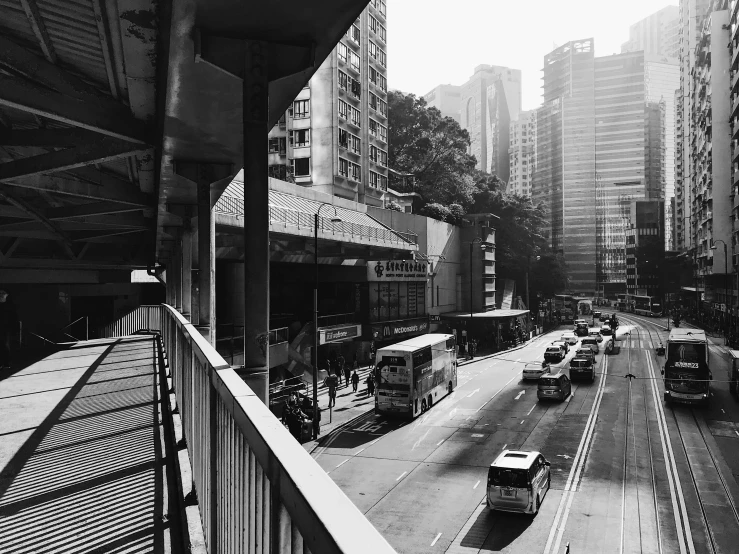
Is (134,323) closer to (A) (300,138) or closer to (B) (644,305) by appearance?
(A) (300,138)

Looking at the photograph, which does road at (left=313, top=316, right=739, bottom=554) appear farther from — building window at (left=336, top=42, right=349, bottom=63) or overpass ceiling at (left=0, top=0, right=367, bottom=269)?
building window at (left=336, top=42, right=349, bottom=63)

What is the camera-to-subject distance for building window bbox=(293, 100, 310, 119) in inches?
2245

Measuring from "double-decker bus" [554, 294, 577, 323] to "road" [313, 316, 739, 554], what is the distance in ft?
207

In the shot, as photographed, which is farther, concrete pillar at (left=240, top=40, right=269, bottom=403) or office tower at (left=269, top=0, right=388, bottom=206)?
office tower at (left=269, top=0, right=388, bottom=206)

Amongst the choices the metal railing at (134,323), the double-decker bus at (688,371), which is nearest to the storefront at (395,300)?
the metal railing at (134,323)

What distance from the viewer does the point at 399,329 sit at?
5009cm

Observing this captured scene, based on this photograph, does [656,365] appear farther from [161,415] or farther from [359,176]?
[161,415]

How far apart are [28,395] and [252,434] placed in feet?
30.5

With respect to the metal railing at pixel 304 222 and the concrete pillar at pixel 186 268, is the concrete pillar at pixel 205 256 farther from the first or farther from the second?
the metal railing at pixel 304 222

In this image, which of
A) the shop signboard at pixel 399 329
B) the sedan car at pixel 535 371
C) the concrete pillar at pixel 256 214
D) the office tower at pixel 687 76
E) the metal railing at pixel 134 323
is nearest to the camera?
the concrete pillar at pixel 256 214

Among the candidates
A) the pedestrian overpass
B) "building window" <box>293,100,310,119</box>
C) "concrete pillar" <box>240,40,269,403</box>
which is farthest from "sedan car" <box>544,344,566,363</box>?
"concrete pillar" <box>240,40,269,403</box>

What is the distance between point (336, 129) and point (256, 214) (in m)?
51.5

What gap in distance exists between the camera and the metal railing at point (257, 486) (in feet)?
5.51

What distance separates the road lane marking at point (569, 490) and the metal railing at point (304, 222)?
17.6 metres
